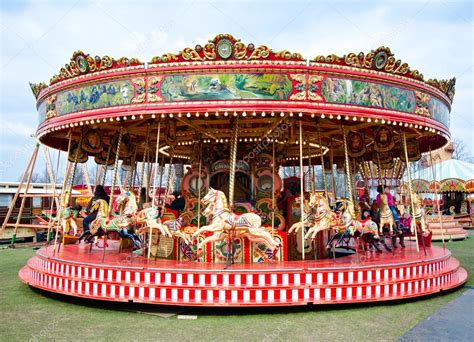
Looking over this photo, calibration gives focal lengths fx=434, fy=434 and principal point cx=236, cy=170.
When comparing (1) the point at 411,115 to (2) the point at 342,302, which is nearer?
(2) the point at 342,302

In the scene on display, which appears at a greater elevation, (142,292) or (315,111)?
(315,111)

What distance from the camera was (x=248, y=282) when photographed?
7.23 m

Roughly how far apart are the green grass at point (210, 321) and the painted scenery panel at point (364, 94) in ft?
12.7

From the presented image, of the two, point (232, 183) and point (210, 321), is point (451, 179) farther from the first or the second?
point (210, 321)

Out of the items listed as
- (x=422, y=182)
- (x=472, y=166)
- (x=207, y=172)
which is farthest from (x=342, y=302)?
(x=472, y=166)

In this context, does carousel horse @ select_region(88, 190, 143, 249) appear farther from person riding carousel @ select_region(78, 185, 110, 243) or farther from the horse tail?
the horse tail

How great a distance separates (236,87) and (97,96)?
9.89ft

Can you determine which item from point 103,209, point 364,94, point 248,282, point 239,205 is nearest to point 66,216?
point 103,209

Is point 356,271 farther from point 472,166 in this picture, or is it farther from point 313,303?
point 472,166

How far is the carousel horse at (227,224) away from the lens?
8070 mm

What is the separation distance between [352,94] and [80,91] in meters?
5.70

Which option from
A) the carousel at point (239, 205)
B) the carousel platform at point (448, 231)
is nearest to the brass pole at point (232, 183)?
the carousel at point (239, 205)

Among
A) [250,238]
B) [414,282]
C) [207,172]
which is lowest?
[414,282]

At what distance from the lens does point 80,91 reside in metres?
9.31
